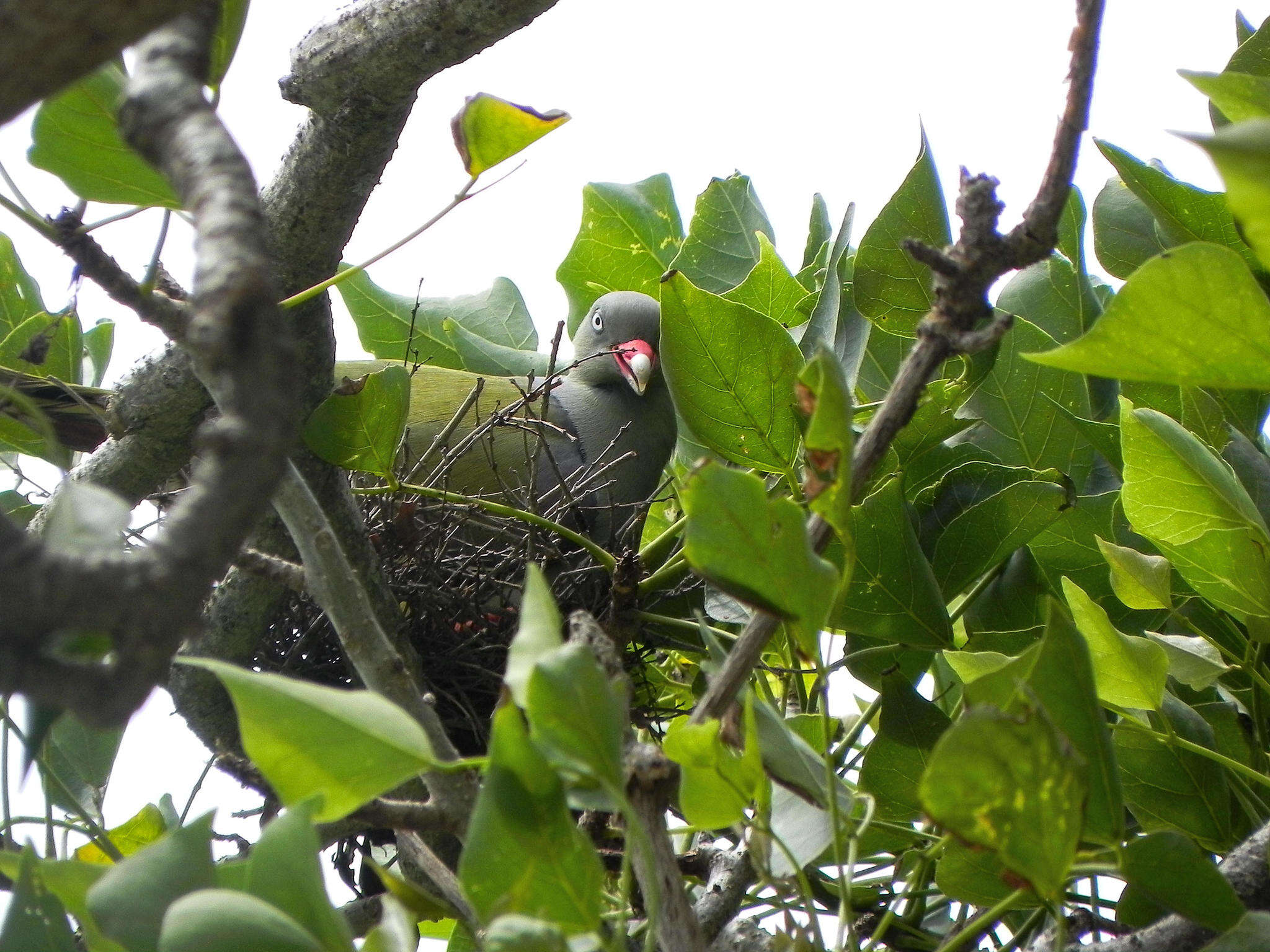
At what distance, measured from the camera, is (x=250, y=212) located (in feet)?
1.11

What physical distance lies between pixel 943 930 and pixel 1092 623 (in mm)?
406

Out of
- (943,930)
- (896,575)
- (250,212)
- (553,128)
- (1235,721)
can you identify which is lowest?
(943,930)

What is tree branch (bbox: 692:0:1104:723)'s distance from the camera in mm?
488

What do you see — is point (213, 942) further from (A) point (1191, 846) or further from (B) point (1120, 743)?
(B) point (1120, 743)

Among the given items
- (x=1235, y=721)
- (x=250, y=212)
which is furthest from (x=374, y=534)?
(x=250, y=212)

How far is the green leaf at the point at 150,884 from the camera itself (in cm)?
44

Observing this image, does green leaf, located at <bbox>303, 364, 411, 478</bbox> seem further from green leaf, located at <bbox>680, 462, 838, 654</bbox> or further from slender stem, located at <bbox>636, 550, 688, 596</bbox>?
green leaf, located at <bbox>680, 462, 838, 654</bbox>

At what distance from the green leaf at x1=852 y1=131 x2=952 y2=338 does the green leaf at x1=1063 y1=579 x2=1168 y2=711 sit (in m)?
0.20

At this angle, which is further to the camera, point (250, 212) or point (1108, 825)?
point (1108, 825)

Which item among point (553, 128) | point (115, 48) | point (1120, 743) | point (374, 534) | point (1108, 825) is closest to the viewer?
point (115, 48)

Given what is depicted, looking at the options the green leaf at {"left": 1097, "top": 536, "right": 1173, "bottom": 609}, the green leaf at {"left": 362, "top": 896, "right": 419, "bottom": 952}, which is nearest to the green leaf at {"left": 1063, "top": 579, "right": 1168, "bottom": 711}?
the green leaf at {"left": 1097, "top": 536, "right": 1173, "bottom": 609}

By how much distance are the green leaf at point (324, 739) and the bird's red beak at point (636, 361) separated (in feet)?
4.47

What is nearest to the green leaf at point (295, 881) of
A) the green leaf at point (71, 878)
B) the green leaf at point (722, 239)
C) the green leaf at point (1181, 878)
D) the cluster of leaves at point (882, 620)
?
the cluster of leaves at point (882, 620)

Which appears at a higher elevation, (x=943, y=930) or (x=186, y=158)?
(x=186, y=158)
